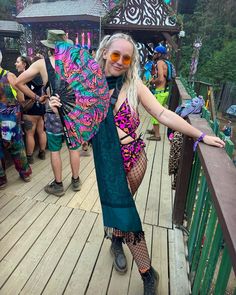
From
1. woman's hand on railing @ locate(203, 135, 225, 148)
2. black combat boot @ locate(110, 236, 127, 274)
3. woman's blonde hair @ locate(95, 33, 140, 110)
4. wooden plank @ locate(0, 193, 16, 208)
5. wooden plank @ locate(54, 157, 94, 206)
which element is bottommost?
wooden plank @ locate(54, 157, 94, 206)

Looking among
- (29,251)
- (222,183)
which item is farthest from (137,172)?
(29,251)

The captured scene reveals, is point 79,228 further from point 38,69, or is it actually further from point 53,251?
point 38,69

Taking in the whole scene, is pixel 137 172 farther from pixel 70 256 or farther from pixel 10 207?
pixel 10 207

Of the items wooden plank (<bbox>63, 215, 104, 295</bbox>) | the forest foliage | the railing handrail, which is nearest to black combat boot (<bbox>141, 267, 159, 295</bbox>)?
wooden plank (<bbox>63, 215, 104, 295</bbox>)

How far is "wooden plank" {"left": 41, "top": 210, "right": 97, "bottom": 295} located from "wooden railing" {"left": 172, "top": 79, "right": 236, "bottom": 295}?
34.8 inches

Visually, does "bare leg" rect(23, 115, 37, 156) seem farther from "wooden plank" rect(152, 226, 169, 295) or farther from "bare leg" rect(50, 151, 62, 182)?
"wooden plank" rect(152, 226, 169, 295)

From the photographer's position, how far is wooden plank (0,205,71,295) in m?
1.86

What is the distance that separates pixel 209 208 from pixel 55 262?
1288mm

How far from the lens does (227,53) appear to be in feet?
76.9

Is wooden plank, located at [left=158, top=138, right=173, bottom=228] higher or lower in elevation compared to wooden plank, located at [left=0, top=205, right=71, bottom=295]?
lower

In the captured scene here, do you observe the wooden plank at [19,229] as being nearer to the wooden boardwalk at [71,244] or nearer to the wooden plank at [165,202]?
the wooden boardwalk at [71,244]

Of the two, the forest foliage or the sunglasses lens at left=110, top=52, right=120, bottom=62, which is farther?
the forest foliage

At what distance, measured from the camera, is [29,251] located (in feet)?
6.97

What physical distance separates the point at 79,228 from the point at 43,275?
59cm
